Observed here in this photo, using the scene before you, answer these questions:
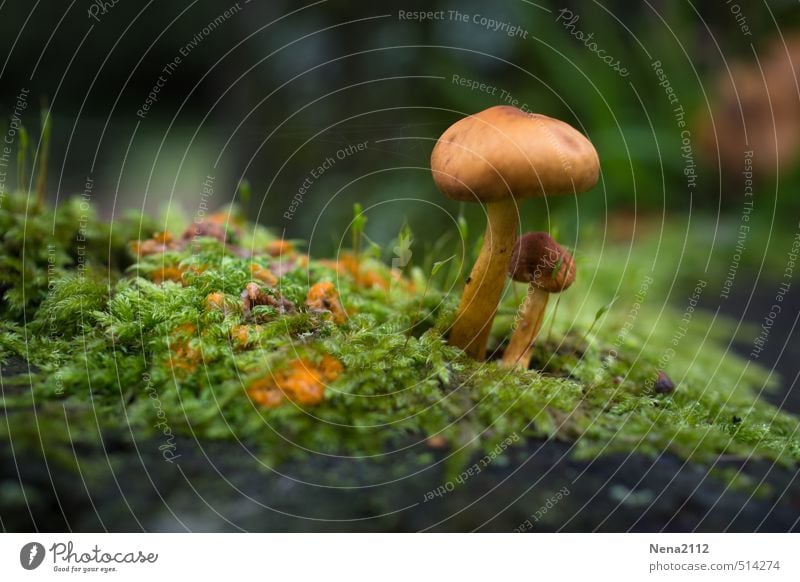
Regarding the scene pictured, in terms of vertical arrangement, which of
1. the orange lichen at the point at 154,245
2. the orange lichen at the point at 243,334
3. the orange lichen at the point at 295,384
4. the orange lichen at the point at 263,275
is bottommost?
the orange lichen at the point at 295,384

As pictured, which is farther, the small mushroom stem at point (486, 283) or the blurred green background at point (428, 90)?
the blurred green background at point (428, 90)

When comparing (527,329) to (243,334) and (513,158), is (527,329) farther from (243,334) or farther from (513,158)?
(243,334)

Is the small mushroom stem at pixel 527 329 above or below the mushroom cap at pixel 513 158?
below

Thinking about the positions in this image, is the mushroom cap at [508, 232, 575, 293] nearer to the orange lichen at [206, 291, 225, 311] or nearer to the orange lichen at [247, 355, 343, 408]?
the orange lichen at [247, 355, 343, 408]

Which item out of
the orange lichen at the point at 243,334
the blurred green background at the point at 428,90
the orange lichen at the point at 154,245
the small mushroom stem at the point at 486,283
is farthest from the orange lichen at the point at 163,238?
the blurred green background at the point at 428,90

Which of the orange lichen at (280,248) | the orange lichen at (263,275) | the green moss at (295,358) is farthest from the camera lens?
the orange lichen at (280,248)

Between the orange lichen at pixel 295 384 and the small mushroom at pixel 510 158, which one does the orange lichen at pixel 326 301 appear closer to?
the orange lichen at pixel 295 384

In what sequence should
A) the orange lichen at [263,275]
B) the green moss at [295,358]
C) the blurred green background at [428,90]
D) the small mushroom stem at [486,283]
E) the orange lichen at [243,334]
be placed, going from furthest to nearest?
the blurred green background at [428,90], the orange lichen at [263,275], the small mushroom stem at [486,283], the orange lichen at [243,334], the green moss at [295,358]
